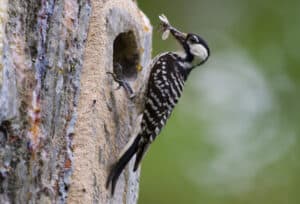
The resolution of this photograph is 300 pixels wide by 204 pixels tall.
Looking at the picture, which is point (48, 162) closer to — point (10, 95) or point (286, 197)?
point (10, 95)

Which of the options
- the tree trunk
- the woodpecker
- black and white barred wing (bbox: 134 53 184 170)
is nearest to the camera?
the tree trunk

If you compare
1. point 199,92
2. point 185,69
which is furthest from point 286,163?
point 185,69

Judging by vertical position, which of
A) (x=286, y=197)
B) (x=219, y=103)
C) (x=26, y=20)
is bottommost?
(x=286, y=197)

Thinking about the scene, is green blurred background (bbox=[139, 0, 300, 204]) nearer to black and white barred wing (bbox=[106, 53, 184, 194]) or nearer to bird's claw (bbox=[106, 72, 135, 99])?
black and white barred wing (bbox=[106, 53, 184, 194])

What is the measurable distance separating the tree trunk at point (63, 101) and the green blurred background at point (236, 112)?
91.1 inches

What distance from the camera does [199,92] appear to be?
25.5 ft

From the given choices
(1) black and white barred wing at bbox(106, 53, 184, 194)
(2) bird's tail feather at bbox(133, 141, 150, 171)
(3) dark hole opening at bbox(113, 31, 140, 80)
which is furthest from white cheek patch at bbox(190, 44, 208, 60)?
(2) bird's tail feather at bbox(133, 141, 150, 171)

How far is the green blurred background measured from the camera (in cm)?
689

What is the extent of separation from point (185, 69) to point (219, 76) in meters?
3.12

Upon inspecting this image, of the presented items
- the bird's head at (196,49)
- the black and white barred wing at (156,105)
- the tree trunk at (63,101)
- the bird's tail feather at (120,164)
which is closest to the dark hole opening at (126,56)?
the tree trunk at (63,101)

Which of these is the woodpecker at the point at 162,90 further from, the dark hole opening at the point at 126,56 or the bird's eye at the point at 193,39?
the dark hole opening at the point at 126,56

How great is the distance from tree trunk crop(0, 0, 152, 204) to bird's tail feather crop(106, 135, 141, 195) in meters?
0.04

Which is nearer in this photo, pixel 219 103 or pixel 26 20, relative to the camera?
pixel 26 20

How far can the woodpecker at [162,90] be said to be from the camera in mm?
4102
